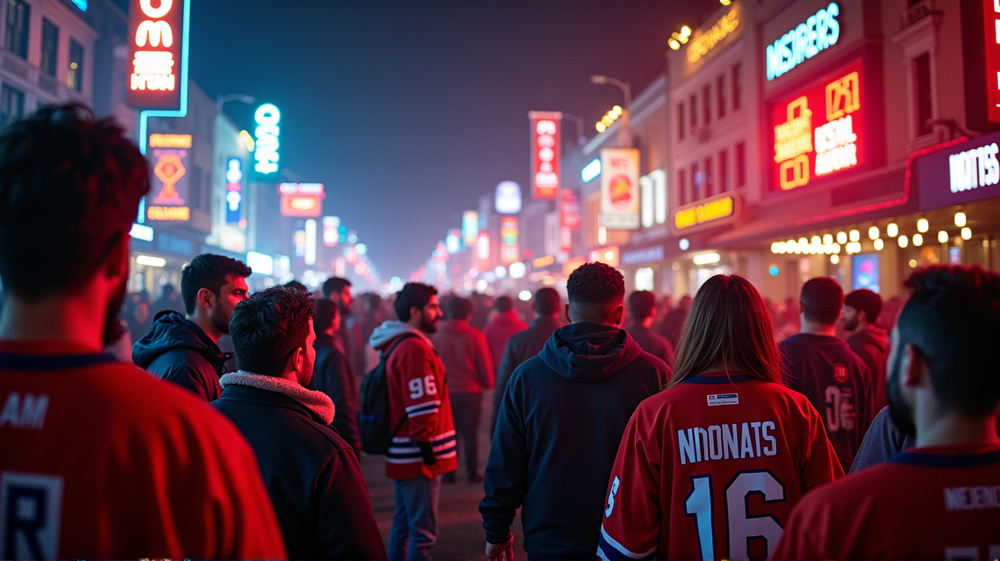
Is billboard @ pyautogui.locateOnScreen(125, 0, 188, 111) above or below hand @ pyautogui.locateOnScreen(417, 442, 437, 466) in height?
above

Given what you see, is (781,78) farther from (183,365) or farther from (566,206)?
(566,206)

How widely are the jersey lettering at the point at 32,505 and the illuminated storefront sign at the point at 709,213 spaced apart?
74.3ft

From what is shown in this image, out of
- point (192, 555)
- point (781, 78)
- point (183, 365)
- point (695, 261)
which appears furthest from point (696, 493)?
point (695, 261)

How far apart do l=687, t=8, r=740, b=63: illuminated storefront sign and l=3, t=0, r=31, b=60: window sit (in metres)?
26.0

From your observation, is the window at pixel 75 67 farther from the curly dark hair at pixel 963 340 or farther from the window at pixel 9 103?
the curly dark hair at pixel 963 340

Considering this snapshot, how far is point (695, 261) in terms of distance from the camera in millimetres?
28594

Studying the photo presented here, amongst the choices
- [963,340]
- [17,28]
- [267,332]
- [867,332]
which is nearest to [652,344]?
A: [867,332]

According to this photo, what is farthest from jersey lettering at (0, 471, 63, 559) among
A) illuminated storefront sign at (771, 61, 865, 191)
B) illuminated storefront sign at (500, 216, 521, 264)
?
Result: illuminated storefront sign at (500, 216, 521, 264)

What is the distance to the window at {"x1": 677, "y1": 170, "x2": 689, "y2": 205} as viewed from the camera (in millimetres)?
29989

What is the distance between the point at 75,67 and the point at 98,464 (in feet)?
112

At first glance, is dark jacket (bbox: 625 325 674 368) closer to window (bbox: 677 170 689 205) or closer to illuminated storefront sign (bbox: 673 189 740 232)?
illuminated storefront sign (bbox: 673 189 740 232)

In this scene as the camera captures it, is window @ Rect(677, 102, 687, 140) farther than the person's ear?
Yes

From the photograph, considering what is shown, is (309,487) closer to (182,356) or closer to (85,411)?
(85,411)

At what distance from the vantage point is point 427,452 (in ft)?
18.2
